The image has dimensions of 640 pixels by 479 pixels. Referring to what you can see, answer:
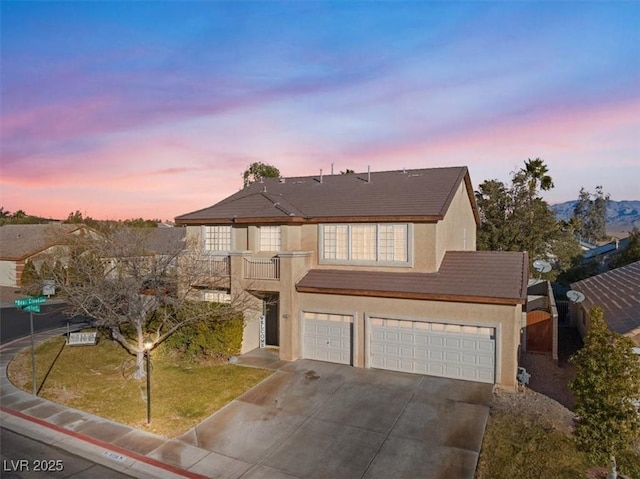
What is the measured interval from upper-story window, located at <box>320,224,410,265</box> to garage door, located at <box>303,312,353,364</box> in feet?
8.88

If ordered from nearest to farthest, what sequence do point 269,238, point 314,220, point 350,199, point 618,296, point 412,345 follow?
point 412,345 < point 618,296 < point 314,220 < point 269,238 < point 350,199

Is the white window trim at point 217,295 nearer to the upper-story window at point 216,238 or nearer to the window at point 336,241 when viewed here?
the upper-story window at point 216,238

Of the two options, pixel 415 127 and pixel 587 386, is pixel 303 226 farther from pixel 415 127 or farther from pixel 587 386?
pixel 587 386

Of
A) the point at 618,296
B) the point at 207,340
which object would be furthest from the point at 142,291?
the point at 618,296

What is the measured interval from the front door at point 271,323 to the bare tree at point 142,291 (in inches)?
71.3

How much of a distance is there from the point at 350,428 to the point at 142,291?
1005 cm

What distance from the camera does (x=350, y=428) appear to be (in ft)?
38.9

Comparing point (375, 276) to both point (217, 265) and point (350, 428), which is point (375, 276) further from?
point (217, 265)

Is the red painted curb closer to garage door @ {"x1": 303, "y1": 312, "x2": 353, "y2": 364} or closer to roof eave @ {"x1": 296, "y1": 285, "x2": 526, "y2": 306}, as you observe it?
garage door @ {"x1": 303, "y1": 312, "x2": 353, "y2": 364}

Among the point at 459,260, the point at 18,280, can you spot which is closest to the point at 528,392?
the point at 459,260

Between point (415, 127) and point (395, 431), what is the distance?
17.3 metres

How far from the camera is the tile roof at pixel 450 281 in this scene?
1502 cm

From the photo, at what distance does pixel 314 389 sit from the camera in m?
14.6

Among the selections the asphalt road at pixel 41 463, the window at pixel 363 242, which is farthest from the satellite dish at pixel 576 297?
the asphalt road at pixel 41 463
